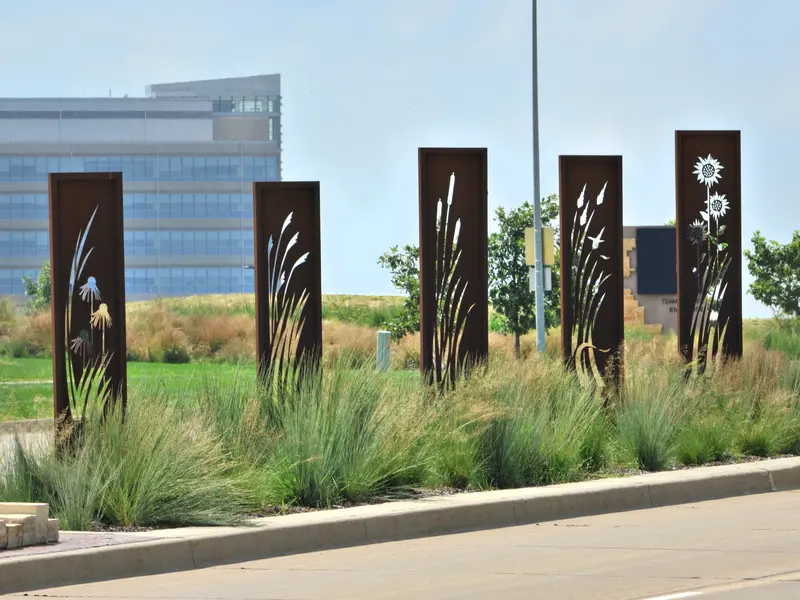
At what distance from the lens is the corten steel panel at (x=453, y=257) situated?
15633 mm

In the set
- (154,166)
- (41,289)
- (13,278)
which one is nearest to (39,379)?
(41,289)

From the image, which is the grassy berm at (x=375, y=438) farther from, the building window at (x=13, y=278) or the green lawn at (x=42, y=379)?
the building window at (x=13, y=278)

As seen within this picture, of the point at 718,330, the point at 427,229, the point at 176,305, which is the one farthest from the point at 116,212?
the point at 176,305

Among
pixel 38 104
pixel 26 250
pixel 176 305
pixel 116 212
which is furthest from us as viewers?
pixel 38 104

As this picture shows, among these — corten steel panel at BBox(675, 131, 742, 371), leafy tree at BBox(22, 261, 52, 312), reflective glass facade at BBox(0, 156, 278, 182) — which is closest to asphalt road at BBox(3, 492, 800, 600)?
corten steel panel at BBox(675, 131, 742, 371)

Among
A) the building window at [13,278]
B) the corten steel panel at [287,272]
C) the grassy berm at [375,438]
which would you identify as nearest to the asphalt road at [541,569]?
the grassy berm at [375,438]

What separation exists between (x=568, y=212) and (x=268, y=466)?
21.8ft

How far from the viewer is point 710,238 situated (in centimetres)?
1811

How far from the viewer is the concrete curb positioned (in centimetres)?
906

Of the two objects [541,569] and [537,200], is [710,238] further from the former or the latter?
[537,200]

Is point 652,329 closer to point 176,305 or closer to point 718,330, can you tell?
point 176,305

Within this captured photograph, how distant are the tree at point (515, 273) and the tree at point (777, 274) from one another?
12105 millimetres

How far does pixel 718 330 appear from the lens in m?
18.1

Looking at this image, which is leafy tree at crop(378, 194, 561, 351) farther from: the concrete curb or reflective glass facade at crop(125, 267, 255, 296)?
reflective glass facade at crop(125, 267, 255, 296)
